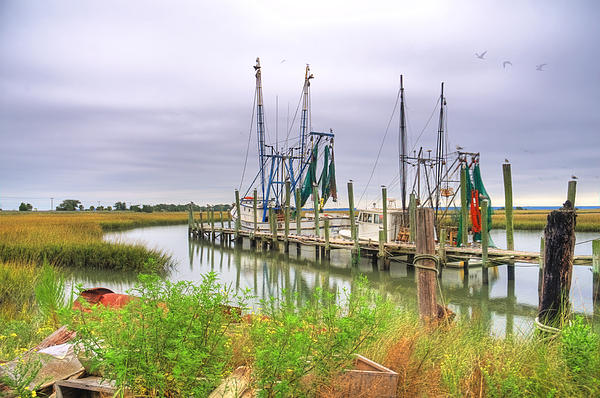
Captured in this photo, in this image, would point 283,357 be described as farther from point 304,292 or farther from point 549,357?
point 304,292

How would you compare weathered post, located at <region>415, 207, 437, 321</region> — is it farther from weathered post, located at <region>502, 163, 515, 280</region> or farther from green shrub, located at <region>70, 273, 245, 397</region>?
weathered post, located at <region>502, 163, 515, 280</region>

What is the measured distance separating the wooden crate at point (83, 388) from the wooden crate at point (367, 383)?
1.94m

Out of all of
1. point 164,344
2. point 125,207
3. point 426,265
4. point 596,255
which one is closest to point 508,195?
point 596,255

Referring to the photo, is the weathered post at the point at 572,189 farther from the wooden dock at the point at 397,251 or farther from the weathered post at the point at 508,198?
the wooden dock at the point at 397,251

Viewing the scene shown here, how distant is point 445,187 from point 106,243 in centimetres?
1752

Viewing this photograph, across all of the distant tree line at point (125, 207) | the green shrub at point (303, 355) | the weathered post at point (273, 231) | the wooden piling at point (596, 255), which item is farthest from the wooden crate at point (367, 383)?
the distant tree line at point (125, 207)

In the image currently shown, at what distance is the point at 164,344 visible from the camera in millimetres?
3301

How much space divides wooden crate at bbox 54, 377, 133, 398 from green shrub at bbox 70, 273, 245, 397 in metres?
0.45

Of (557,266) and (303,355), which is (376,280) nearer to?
(557,266)

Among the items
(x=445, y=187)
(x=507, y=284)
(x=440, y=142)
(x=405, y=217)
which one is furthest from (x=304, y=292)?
(x=440, y=142)

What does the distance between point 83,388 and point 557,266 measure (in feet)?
15.6

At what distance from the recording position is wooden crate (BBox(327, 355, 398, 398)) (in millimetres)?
3564

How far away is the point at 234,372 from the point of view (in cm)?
378

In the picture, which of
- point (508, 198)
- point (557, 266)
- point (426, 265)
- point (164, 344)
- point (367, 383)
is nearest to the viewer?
point (164, 344)
